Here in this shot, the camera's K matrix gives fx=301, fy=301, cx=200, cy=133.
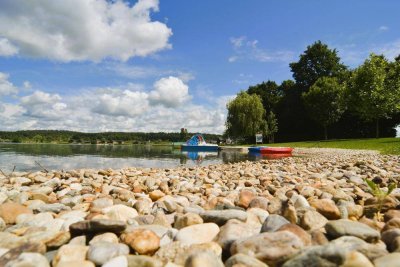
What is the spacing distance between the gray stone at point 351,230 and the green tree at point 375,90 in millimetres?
33420

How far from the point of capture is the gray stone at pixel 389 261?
6.60 feet

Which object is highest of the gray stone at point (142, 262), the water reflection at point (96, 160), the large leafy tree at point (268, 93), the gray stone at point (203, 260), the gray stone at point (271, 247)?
the large leafy tree at point (268, 93)

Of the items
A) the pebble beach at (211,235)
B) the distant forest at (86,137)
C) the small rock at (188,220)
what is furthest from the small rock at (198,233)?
the distant forest at (86,137)

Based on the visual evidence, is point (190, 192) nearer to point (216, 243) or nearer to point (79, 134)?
point (216, 243)

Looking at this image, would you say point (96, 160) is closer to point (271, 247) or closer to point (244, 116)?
point (271, 247)

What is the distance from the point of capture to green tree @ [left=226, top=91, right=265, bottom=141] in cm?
4388

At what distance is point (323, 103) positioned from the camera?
42031 millimetres

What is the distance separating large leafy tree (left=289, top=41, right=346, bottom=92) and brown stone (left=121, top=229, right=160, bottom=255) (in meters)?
52.9

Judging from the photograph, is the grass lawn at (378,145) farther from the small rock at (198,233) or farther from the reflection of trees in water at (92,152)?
the reflection of trees in water at (92,152)

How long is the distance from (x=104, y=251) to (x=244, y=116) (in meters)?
A: 41.9

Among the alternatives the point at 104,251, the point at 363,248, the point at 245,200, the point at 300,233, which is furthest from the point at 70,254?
the point at 245,200

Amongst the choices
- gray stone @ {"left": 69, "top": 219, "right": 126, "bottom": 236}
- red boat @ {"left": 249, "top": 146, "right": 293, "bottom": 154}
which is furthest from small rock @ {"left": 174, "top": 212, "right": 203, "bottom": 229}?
red boat @ {"left": 249, "top": 146, "right": 293, "bottom": 154}

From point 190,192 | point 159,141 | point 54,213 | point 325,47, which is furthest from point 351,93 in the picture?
point 159,141

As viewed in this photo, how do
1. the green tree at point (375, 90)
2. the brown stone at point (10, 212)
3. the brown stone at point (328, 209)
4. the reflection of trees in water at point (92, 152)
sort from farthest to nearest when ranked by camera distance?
the green tree at point (375, 90) < the reflection of trees in water at point (92, 152) < the brown stone at point (10, 212) < the brown stone at point (328, 209)
